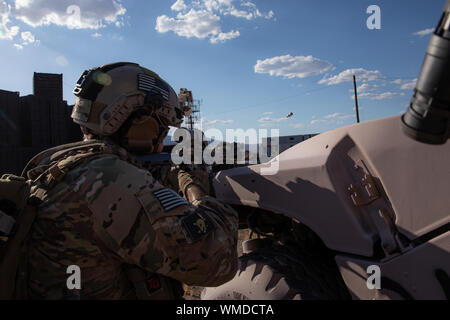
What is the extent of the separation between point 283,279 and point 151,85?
1.39 metres

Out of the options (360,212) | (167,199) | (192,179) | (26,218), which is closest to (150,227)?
(167,199)

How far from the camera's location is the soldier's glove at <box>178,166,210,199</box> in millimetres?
1846

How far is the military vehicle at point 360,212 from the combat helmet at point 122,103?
0.72m

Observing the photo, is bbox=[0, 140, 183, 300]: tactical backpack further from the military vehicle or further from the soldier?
the military vehicle

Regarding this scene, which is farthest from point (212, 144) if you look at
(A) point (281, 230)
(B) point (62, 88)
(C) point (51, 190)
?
(B) point (62, 88)

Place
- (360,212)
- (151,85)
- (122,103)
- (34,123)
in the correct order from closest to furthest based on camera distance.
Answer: (360,212) < (122,103) < (151,85) < (34,123)

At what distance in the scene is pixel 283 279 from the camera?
6.16 ft

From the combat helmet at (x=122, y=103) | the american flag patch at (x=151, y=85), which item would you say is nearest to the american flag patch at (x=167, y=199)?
the combat helmet at (x=122, y=103)

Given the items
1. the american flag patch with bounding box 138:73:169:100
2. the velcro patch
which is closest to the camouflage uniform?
the velcro patch

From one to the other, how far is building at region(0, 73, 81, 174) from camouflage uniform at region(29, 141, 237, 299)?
719 centimetres

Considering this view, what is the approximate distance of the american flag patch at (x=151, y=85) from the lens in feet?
6.13

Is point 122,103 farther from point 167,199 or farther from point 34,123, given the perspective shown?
point 34,123

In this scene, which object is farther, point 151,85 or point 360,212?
point 151,85
